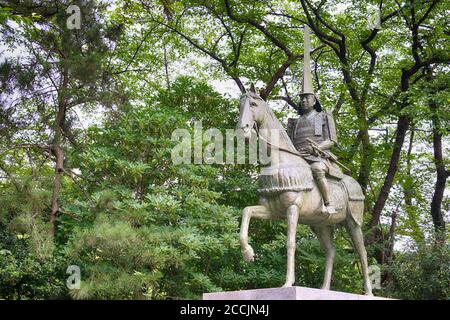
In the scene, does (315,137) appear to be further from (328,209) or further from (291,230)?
(291,230)

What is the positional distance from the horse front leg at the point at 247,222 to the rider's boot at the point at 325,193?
32.6 inches

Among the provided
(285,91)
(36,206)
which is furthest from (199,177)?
(285,91)

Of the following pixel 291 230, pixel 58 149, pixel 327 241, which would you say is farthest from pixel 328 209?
pixel 58 149

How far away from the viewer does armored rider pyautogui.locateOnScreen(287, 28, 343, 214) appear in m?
9.10

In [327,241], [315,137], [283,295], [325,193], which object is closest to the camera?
[283,295]

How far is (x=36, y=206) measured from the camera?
12.8 meters

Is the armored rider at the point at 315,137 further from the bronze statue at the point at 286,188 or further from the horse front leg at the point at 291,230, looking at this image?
the horse front leg at the point at 291,230

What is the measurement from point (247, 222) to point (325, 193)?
1280mm

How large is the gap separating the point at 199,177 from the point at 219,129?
7.59 feet

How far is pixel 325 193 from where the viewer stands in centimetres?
905

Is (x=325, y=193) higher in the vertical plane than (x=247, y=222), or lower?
higher

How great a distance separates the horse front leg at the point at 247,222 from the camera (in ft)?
27.3

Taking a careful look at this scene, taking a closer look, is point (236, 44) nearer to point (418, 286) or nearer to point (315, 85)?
point (315, 85)

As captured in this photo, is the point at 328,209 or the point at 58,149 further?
the point at 58,149
